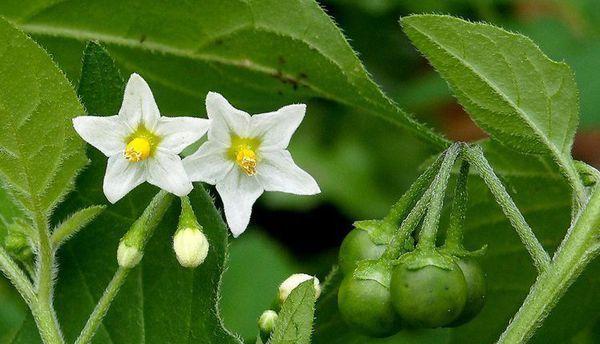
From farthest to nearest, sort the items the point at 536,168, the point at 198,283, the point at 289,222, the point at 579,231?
the point at 289,222 → the point at 536,168 → the point at 198,283 → the point at 579,231

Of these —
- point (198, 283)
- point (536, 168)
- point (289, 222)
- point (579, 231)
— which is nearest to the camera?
point (579, 231)

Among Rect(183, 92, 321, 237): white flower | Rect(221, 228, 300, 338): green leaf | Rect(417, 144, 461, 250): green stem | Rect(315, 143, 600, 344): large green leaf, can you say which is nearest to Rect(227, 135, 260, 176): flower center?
Rect(183, 92, 321, 237): white flower

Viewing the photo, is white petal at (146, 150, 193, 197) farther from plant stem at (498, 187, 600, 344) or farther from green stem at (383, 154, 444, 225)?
plant stem at (498, 187, 600, 344)

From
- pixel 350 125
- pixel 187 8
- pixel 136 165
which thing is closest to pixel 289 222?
pixel 350 125

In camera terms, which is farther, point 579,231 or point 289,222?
point 289,222

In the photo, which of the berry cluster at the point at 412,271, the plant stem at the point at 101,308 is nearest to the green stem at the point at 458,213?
the berry cluster at the point at 412,271

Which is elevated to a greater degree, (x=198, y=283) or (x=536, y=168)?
(x=536, y=168)

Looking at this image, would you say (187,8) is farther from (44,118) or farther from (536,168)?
(536,168)
